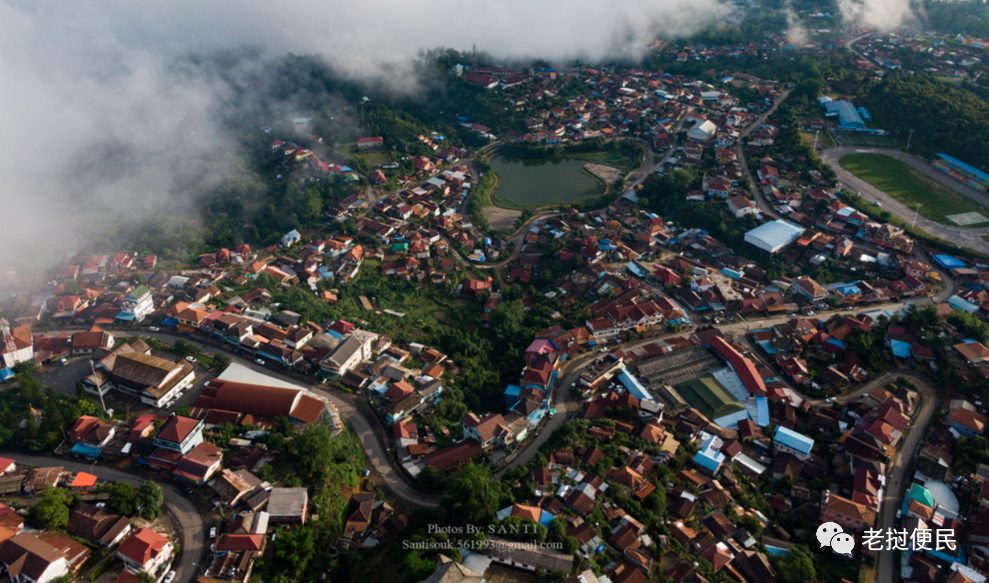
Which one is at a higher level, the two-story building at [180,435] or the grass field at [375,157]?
the two-story building at [180,435]

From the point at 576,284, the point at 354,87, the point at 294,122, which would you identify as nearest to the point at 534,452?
the point at 576,284

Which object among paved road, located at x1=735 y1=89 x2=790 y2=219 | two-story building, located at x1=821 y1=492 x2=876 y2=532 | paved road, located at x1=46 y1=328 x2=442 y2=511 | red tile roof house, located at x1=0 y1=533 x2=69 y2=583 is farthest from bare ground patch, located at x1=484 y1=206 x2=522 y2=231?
red tile roof house, located at x1=0 y1=533 x2=69 y2=583

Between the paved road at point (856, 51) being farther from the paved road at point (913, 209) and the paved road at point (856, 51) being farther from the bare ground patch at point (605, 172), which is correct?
the bare ground patch at point (605, 172)

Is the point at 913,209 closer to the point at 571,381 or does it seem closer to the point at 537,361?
the point at 571,381

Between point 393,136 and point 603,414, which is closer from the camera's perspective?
point 603,414

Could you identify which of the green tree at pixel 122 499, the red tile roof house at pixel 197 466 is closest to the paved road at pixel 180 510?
the red tile roof house at pixel 197 466

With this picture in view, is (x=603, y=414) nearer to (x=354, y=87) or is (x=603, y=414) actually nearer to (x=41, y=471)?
(x=41, y=471)
